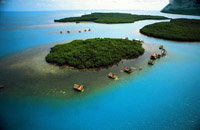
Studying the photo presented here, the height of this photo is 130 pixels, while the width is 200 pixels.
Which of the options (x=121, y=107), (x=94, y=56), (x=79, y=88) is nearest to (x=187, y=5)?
(x=121, y=107)

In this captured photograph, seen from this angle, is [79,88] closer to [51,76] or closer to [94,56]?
[51,76]

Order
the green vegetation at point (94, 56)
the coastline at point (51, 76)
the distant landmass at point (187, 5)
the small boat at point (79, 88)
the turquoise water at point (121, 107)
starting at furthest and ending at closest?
1. the green vegetation at point (94, 56)
2. the coastline at point (51, 76)
3. the small boat at point (79, 88)
4. the turquoise water at point (121, 107)
5. the distant landmass at point (187, 5)

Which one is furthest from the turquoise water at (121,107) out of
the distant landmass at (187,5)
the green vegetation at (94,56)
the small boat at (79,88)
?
the distant landmass at (187,5)

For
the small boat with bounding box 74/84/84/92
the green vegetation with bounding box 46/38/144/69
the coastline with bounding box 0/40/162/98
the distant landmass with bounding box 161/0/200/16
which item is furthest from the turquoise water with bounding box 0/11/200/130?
the distant landmass with bounding box 161/0/200/16

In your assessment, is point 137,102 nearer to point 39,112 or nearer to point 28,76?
point 39,112

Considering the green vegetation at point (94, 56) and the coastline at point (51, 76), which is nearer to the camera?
the coastline at point (51, 76)

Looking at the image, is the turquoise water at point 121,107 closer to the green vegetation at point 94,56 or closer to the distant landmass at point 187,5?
the green vegetation at point 94,56

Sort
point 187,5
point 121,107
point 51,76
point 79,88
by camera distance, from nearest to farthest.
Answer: point 187,5
point 121,107
point 79,88
point 51,76

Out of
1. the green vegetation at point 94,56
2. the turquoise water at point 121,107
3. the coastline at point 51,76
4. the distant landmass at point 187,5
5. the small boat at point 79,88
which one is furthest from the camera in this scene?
the green vegetation at point 94,56

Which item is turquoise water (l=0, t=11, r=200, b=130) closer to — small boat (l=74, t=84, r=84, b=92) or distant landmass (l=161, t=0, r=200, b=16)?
small boat (l=74, t=84, r=84, b=92)

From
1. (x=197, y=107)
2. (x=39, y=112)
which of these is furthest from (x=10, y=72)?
(x=197, y=107)

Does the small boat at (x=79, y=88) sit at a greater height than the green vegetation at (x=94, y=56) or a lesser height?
lesser
